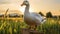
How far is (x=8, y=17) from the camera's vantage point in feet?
4.69

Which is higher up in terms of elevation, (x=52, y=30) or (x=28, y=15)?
(x=28, y=15)

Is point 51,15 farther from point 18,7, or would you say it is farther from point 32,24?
point 32,24

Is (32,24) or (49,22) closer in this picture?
(32,24)

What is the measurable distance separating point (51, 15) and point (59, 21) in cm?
9

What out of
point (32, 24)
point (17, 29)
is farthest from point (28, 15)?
point (17, 29)

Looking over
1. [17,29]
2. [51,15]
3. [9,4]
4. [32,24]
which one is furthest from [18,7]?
[32,24]

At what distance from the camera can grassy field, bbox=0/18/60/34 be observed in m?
1.37

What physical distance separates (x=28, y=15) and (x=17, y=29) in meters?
0.45

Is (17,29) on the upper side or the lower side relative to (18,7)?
lower

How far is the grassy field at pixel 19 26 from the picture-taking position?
4.51 feet

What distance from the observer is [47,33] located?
4.62 ft

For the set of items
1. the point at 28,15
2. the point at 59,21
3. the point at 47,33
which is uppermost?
the point at 28,15

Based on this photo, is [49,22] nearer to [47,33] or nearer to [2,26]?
[47,33]

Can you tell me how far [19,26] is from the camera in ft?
4.58
